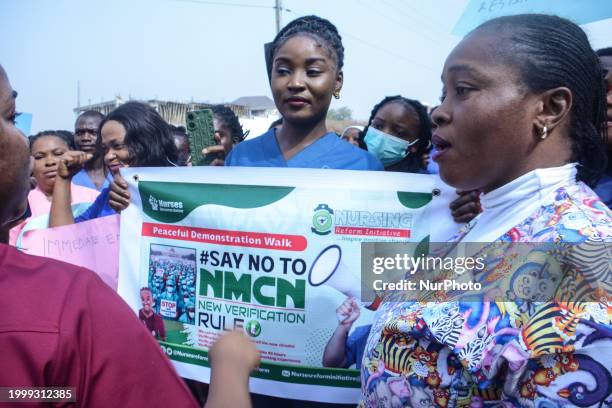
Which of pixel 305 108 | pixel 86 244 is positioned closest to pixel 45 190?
pixel 86 244

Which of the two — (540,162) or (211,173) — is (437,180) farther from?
(211,173)

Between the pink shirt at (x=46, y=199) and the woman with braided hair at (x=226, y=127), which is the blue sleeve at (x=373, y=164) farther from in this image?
the woman with braided hair at (x=226, y=127)

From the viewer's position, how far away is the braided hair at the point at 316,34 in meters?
2.43

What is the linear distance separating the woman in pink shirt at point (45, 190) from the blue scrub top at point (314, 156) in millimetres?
1374

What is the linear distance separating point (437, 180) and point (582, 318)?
1.02 meters

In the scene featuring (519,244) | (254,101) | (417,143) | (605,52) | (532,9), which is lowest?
(519,244)

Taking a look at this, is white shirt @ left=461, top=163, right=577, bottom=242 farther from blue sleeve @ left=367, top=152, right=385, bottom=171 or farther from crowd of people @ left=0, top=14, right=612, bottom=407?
blue sleeve @ left=367, top=152, right=385, bottom=171

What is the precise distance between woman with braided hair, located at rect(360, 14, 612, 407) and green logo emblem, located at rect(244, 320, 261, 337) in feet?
2.27

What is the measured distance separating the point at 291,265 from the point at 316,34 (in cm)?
114

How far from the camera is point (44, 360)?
87 centimetres

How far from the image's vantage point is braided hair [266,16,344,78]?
7.96ft

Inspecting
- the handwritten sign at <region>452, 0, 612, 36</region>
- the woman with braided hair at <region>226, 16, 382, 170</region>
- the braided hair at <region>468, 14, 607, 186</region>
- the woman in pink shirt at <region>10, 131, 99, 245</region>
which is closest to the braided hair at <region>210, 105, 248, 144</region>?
the woman in pink shirt at <region>10, 131, 99, 245</region>

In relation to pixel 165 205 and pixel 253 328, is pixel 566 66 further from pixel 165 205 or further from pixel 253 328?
pixel 165 205

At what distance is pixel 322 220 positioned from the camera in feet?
6.59
